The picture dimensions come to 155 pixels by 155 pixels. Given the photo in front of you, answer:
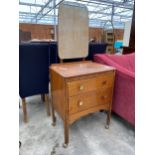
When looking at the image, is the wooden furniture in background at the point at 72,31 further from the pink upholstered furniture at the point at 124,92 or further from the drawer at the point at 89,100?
the drawer at the point at 89,100

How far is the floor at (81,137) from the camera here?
145 centimetres

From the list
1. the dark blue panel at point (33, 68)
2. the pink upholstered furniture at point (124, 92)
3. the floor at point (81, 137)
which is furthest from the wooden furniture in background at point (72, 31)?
the floor at point (81, 137)

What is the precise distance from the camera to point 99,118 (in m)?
2.04

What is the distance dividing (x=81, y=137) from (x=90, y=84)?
0.64 metres

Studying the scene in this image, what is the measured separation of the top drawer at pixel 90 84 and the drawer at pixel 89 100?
53 millimetres

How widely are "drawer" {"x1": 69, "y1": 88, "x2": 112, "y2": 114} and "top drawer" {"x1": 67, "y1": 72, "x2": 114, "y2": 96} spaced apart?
53 mm

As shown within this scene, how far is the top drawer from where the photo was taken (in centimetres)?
137

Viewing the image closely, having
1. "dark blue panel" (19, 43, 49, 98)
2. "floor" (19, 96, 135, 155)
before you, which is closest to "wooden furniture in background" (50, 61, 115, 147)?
"floor" (19, 96, 135, 155)

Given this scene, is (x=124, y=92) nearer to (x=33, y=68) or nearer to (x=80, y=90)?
(x=80, y=90)

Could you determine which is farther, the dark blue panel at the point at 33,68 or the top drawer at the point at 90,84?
the dark blue panel at the point at 33,68

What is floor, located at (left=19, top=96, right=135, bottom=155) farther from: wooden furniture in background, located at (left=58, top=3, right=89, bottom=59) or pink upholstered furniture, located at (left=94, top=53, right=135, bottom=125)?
wooden furniture in background, located at (left=58, top=3, right=89, bottom=59)

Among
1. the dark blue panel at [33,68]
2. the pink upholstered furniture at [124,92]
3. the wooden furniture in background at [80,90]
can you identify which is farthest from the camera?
the dark blue panel at [33,68]
